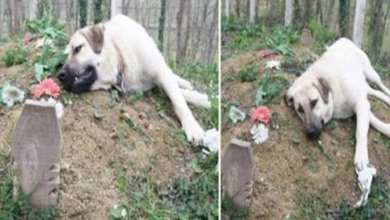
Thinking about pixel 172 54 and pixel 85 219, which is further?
pixel 172 54

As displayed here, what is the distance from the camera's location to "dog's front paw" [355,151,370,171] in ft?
5.31

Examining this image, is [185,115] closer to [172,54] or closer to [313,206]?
[172,54]

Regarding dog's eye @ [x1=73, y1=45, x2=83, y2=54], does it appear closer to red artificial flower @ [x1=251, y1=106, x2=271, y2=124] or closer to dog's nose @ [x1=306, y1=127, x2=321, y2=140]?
red artificial flower @ [x1=251, y1=106, x2=271, y2=124]

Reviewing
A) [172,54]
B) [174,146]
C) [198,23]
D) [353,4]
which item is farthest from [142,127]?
[353,4]

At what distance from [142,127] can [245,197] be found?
383 millimetres

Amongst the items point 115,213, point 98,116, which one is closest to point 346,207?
point 115,213

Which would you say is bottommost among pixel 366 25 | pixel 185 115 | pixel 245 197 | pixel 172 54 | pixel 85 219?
pixel 85 219

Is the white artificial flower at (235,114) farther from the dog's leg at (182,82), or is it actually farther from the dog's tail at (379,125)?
the dog's tail at (379,125)

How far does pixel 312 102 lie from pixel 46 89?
27.7 inches

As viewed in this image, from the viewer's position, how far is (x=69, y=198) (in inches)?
65.5

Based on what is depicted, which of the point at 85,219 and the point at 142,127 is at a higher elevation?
the point at 142,127

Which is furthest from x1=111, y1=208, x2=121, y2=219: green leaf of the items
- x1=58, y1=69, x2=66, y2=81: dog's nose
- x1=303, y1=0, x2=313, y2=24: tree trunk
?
x1=303, y1=0, x2=313, y2=24: tree trunk

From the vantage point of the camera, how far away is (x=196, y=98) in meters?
1.81

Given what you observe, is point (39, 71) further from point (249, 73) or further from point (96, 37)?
point (249, 73)
